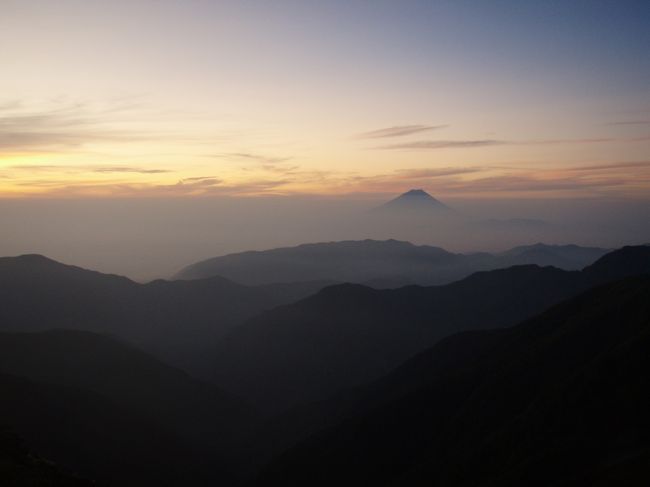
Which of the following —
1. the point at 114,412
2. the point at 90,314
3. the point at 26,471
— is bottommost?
the point at 114,412

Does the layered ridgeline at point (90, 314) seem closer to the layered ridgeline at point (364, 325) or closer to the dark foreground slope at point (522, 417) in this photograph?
the layered ridgeline at point (364, 325)

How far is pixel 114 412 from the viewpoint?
80.3m

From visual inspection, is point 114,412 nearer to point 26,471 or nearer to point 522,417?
point 26,471

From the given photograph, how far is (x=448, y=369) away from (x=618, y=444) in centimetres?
4281

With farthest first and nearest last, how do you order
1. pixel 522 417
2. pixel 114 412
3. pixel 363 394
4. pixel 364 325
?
pixel 364 325, pixel 363 394, pixel 114 412, pixel 522 417

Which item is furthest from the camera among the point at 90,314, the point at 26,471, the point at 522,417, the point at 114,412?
the point at 90,314

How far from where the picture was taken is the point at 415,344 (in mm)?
139500

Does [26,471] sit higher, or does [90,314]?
[26,471]

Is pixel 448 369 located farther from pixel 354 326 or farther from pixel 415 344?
pixel 354 326

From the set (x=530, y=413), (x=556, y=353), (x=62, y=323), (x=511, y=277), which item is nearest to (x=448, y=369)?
(x=556, y=353)

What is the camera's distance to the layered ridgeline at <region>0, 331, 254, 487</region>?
66.5 metres

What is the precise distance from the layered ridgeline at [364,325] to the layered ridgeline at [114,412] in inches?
796

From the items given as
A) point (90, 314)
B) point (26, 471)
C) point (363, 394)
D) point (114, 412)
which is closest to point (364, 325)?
point (363, 394)

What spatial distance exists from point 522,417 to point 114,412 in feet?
215
